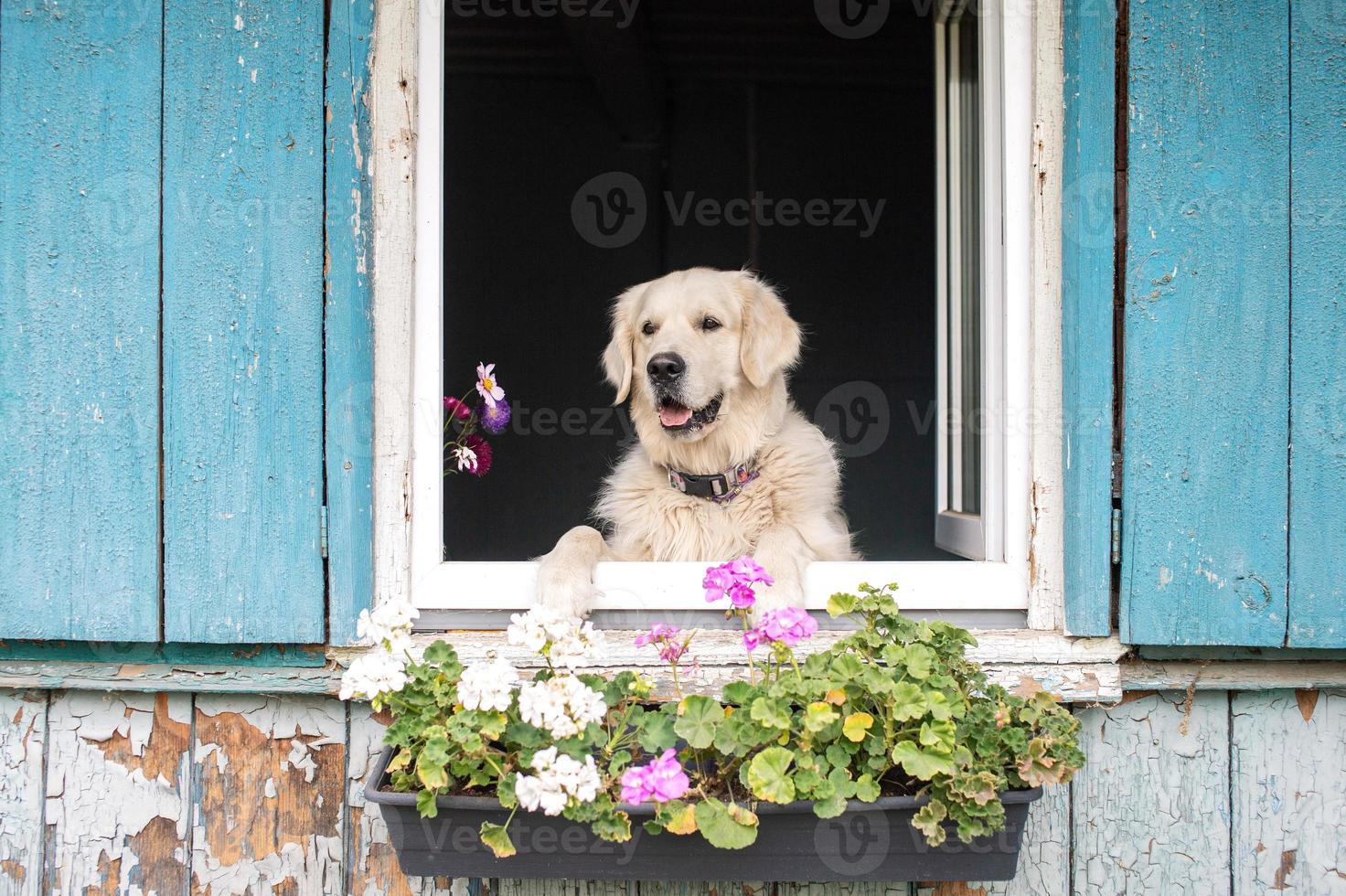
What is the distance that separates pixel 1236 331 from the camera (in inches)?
61.1

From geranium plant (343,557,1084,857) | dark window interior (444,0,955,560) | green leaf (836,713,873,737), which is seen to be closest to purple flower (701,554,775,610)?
geranium plant (343,557,1084,857)

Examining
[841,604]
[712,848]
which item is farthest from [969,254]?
[712,848]

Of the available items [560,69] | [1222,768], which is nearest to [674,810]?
[1222,768]

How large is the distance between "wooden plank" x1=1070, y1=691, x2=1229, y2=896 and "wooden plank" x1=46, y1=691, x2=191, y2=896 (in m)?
1.66

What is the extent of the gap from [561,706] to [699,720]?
198 millimetres

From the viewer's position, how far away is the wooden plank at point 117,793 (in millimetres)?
1647

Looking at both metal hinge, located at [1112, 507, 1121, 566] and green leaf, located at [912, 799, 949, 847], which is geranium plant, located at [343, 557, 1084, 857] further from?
metal hinge, located at [1112, 507, 1121, 566]

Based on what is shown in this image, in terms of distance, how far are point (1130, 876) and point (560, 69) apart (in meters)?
4.65

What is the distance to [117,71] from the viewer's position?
1576 millimetres

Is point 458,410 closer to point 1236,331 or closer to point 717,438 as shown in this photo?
point 717,438

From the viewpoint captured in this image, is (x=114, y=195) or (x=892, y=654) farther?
(x=114, y=195)

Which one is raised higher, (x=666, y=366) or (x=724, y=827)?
(x=666, y=366)

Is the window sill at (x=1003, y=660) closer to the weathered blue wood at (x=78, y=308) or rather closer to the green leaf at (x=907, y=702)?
the green leaf at (x=907, y=702)

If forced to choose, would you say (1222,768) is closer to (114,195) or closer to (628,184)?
(114,195)
